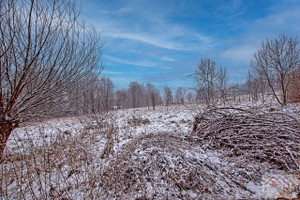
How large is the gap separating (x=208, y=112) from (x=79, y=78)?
11.2 ft

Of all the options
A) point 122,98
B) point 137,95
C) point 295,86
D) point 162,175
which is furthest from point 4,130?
point 137,95

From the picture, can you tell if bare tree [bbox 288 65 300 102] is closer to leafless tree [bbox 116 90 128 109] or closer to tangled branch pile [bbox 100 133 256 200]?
tangled branch pile [bbox 100 133 256 200]

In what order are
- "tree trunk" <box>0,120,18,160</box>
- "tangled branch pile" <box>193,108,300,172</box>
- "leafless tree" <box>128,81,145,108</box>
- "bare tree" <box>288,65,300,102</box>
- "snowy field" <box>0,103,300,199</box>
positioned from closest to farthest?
1. "snowy field" <box>0,103,300,199</box>
2. "tangled branch pile" <box>193,108,300,172</box>
3. "tree trunk" <box>0,120,18,160</box>
4. "bare tree" <box>288,65,300,102</box>
5. "leafless tree" <box>128,81,145,108</box>

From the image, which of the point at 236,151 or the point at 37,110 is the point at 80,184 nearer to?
the point at 37,110

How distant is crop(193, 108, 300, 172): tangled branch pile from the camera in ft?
8.51

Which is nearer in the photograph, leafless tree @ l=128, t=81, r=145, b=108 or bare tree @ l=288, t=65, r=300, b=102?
bare tree @ l=288, t=65, r=300, b=102

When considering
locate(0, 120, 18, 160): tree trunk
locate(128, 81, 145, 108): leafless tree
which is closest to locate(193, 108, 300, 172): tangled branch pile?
locate(0, 120, 18, 160): tree trunk

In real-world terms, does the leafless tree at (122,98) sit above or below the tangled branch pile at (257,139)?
A: above

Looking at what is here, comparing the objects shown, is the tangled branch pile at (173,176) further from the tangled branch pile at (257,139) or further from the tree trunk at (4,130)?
the tree trunk at (4,130)

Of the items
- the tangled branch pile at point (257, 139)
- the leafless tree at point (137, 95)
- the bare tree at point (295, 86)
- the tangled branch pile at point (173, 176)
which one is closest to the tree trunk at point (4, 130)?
the tangled branch pile at point (173, 176)

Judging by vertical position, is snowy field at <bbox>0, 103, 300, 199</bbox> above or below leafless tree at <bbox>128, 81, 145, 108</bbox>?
below

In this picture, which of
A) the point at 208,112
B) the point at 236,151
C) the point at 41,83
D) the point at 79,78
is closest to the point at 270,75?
the point at 208,112

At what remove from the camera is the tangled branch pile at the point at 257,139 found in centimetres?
259

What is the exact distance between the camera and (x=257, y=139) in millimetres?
3035
